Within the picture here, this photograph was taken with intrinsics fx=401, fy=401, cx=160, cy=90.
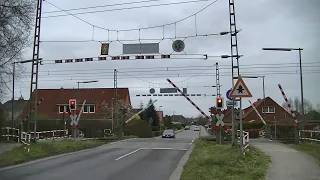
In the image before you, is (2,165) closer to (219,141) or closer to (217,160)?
(217,160)

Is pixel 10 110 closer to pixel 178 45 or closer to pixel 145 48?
pixel 145 48

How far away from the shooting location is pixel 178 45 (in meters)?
21.4

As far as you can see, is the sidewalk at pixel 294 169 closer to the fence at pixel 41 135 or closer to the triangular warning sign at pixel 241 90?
the triangular warning sign at pixel 241 90

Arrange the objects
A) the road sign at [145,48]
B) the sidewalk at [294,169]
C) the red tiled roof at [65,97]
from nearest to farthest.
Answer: the sidewalk at [294,169]
the road sign at [145,48]
the red tiled roof at [65,97]

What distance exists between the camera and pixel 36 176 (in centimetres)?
1216

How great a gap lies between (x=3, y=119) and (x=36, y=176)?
9.80ft

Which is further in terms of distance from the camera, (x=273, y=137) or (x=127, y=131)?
(x=127, y=131)

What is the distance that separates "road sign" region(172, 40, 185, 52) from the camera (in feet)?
70.1

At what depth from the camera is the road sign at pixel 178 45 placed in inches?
841

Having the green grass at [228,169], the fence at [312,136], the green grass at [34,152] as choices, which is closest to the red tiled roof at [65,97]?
the green grass at [34,152]

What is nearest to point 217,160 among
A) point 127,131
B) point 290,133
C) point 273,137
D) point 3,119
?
point 3,119

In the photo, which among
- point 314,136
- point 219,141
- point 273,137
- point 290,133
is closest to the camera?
point 314,136

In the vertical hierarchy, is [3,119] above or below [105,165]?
above

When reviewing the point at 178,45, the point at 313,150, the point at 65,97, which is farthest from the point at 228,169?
the point at 65,97
